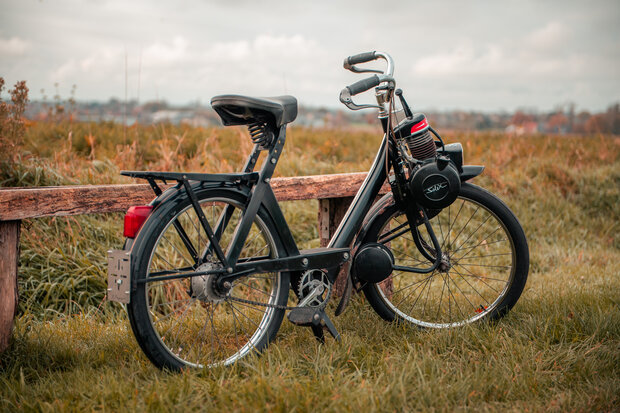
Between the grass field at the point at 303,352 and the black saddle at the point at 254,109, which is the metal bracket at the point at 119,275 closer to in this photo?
the grass field at the point at 303,352

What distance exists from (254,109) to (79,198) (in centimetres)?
91

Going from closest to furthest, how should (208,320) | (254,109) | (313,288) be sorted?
1. (254,109)
2. (313,288)
3. (208,320)

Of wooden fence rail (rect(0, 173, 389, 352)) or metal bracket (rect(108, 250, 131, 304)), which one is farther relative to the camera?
wooden fence rail (rect(0, 173, 389, 352))

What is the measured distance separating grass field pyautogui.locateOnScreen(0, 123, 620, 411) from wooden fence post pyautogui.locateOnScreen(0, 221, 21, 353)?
0.11m

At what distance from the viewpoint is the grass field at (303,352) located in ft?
7.27

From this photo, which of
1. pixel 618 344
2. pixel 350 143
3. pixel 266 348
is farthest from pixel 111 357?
pixel 350 143

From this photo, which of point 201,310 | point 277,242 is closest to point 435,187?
point 277,242

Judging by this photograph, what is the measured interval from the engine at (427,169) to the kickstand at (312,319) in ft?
2.63

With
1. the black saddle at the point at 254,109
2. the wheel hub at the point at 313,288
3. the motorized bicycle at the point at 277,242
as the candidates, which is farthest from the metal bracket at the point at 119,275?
the wheel hub at the point at 313,288

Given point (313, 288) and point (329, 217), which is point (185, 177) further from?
point (329, 217)

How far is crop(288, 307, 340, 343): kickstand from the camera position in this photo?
8.90ft

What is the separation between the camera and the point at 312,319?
2717 millimetres

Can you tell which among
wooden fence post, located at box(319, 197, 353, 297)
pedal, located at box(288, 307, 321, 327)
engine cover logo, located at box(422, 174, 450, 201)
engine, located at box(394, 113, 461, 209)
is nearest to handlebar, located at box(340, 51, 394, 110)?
engine, located at box(394, 113, 461, 209)

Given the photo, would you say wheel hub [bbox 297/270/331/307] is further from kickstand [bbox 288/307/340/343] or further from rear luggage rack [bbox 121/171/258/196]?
rear luggage rack [bbox 121/171/258/196]
